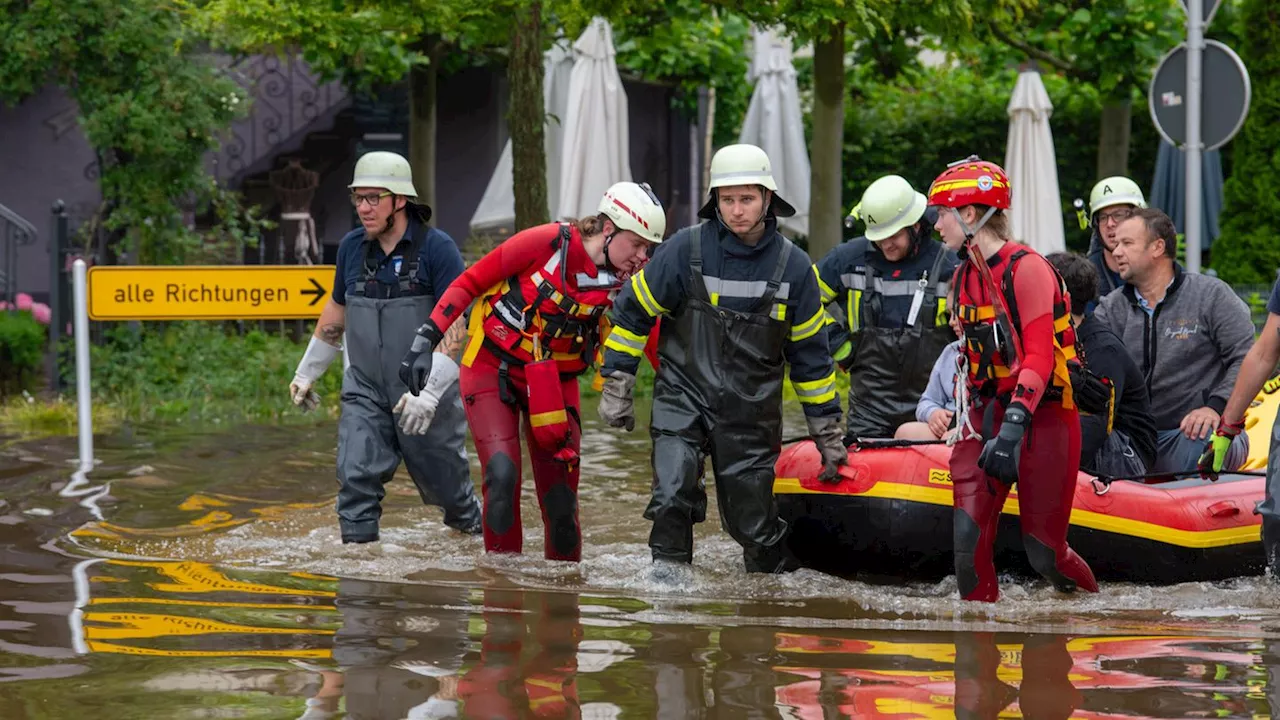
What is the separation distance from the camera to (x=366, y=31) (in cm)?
1509

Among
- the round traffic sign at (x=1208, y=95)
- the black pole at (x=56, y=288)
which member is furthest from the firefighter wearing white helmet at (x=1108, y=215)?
the black pole at (x=56, y=288)

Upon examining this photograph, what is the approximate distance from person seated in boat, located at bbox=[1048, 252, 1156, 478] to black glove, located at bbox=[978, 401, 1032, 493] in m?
0.58

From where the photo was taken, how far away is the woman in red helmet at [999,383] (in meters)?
6.70

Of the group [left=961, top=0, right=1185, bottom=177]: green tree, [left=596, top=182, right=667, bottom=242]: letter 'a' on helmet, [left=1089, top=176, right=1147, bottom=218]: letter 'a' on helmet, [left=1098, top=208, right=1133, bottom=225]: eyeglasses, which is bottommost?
[left=596, top=182, right=667, bottom=242]: letter 'a' on helmet

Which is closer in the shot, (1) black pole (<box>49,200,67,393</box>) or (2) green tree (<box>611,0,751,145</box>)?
(1) black pole (<box>49,200,67,393</box>)

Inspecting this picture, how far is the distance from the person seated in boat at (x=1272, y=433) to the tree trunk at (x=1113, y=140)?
12.2 meters

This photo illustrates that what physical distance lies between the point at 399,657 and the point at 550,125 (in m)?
13.1

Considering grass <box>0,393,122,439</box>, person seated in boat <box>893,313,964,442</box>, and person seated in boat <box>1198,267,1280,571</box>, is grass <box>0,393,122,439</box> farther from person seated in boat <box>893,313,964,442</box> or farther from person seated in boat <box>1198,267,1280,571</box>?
person seated in boat <box>1198,267,1280,571</box>

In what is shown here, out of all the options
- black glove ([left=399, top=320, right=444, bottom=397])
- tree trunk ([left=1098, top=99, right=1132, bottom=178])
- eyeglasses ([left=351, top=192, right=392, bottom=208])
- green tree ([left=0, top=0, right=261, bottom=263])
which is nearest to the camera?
black glove ([left=399, top=320, right=444, bottom=397])

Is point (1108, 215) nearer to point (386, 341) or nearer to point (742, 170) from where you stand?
point (742, 170)

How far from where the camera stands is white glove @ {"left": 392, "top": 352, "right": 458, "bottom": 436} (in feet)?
25.7

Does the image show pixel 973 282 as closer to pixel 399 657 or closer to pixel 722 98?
pixel 399 657

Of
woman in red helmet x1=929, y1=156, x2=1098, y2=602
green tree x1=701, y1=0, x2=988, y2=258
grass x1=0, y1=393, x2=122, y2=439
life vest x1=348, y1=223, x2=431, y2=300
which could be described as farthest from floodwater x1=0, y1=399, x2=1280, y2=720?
green tree x1=701, y1=0, x2=988, y2=258

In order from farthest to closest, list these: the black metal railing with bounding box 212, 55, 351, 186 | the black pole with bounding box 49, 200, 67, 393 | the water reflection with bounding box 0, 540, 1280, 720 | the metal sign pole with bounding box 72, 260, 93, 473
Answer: the black metal railing with bounding box 212, 55, 351, 186 → the black pole with bounding box 49, 200, 67, 393 → the metal sign pole with bounding box 72, 260, 93, 473 → the water reflection with bounding box 0, 540, 1280, 720
